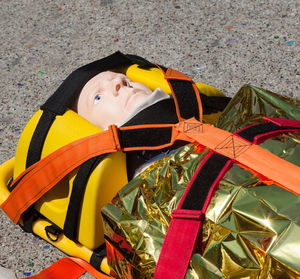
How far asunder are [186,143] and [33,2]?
7.43 feet

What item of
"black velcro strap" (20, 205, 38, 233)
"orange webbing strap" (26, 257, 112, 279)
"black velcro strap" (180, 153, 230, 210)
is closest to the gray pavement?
"black velcro strap" (20, 205, 38, 233)

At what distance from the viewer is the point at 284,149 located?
149 cm

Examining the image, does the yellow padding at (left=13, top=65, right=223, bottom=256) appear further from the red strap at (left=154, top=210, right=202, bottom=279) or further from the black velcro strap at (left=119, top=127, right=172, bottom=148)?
the red strap at (left=154, top=210, right=202, bottom=279)

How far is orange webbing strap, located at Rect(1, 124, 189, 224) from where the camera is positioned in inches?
64.0

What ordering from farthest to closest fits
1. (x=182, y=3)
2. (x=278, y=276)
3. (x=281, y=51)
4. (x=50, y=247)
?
(x=182, y=3) → (x=281, y=51) → (x=50, y=247) → (x=278, y=276)

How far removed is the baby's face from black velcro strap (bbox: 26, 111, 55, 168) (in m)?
0.17

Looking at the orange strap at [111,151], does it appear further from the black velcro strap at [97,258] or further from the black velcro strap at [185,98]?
the black velcro strap at [97,258]

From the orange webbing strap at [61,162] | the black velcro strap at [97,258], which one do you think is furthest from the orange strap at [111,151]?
the black velcro strap at [97,258]

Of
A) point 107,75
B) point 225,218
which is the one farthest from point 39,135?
point 225,218

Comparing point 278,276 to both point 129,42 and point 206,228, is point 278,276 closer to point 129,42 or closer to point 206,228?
point 206,228

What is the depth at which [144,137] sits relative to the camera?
1.64 metres

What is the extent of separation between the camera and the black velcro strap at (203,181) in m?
1.38

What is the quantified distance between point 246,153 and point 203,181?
0.17m

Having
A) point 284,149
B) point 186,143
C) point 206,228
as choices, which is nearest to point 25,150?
point 186,143
